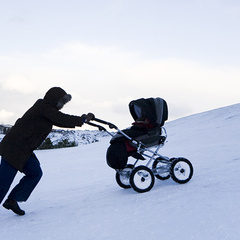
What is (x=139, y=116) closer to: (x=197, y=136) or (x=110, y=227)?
(x=110, y=227)

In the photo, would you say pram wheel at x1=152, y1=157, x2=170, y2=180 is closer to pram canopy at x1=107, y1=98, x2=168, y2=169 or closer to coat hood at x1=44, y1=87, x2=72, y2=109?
pram canopy at x1=107, y1=98, x2=168, y2=169

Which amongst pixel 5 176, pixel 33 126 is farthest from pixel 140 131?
pixel 5 176

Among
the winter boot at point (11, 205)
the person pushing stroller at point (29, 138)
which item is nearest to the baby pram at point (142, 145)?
the person pushing stroller at point (29, 138)

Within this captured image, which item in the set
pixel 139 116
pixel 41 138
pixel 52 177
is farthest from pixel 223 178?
pixel 52 177

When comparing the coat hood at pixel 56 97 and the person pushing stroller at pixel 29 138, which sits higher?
the coat hood at pixel 56 97

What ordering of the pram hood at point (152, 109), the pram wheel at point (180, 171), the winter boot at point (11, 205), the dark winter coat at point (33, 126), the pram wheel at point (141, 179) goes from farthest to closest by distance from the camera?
the pram wheel at point (180, 171) < the pram hood at point (152, 109) < the pram wheel at point (141, 179) < the winter boot at point (11, 205) < the dark winter coat at point (33, 126)

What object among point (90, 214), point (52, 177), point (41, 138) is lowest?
point (52, 177)

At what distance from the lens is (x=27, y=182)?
3947 mm

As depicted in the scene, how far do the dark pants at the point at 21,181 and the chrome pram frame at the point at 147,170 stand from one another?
86cm

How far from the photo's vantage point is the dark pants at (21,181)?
380 centimetres

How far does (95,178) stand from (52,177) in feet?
4.55

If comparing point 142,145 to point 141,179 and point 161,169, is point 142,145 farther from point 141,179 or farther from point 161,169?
point 161,169

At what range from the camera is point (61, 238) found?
9.86 ft

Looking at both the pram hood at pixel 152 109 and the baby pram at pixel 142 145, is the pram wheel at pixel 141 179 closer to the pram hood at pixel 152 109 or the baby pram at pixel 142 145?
the baby pram at pixel 142 145
